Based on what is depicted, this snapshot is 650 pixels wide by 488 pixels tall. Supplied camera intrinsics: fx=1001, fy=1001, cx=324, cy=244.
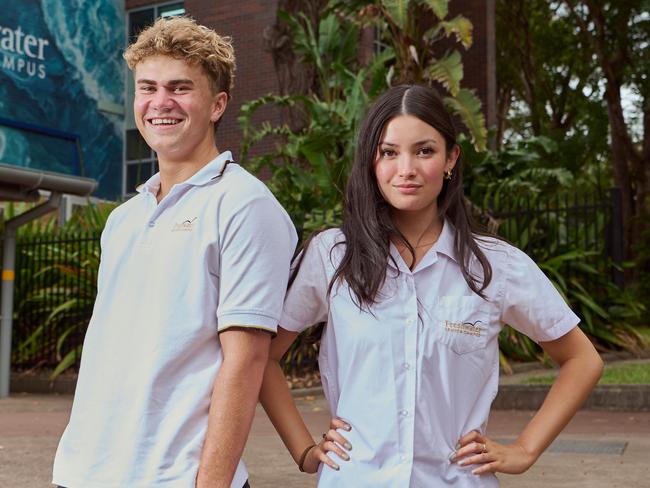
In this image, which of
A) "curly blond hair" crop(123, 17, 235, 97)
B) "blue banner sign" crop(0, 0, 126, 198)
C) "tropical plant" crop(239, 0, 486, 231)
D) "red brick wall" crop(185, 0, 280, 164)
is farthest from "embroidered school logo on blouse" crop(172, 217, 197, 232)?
"blue banner sign" crop(0, 0, 126, 198)

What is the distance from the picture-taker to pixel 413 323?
2.16 m

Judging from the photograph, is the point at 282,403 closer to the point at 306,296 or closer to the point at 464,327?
the point at 306,296

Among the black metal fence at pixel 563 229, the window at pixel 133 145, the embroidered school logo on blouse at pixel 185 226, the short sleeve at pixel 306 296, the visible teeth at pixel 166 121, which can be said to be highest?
the window at pixel 133 145

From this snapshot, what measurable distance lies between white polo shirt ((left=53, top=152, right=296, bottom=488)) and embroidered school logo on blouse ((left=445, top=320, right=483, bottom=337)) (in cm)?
37

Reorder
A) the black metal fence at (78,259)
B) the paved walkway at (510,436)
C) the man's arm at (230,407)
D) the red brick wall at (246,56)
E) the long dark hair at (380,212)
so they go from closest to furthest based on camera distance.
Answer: the man's arm at (230,407), the long dark hair at (380,212), the paved walkway at (510,436), the black metal fence at (78,259), the red brick wall at (246,56)

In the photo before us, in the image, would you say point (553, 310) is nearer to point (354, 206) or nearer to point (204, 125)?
point (354, 206)

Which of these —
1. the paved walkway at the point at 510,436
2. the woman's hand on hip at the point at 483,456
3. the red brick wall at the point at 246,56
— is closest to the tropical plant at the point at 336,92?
the paved walkway at the point at 510,436

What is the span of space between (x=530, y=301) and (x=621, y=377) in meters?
7.60

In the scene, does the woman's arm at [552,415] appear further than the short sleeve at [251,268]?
Yes

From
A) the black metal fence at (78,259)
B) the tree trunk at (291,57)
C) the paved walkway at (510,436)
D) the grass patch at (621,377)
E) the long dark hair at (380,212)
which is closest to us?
the long dark hair at (380,212)

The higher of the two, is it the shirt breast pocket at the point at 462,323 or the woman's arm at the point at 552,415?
the shirt breast pocket at the point at 462,323

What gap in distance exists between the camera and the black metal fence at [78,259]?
1225 centimetres

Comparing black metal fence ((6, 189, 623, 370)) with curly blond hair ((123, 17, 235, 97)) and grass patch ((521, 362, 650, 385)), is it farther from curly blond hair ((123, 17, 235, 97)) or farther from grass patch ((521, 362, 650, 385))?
curly blond hair ((123, 17, 235, 97))

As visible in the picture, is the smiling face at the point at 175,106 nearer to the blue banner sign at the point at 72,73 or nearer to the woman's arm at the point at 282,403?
the woman's arm at the point at 282,403
